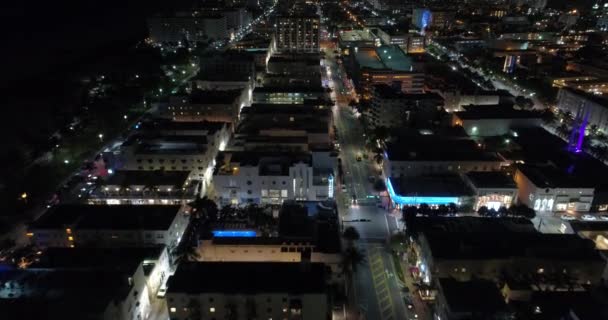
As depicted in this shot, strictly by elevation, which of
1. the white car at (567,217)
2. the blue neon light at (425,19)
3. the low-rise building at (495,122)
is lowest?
the white car at (567,217)

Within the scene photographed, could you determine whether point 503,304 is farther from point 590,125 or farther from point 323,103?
point 590,125

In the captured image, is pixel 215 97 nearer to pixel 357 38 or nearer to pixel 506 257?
pixel 506 257

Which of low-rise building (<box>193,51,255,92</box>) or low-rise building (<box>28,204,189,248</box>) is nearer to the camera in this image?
low-rise building (<box>28,204,189,248</box>)

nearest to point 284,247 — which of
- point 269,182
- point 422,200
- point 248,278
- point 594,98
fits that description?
point 248,278

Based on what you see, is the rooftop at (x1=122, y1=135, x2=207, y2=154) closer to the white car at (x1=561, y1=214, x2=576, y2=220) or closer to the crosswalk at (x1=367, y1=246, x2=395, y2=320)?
the crosswalk at (x1=367, y1=246, x2=395, y2=320)

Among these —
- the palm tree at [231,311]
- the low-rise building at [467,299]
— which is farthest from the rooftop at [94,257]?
the low-rise building at [467,299]

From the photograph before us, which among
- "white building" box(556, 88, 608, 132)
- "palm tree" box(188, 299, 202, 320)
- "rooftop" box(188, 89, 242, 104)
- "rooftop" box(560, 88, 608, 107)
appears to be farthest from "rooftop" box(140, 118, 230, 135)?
"rooftop" box(560, 88, 608, 107)

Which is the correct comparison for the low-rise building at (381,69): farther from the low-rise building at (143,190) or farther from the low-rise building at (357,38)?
the low-rise building at (143,190)
